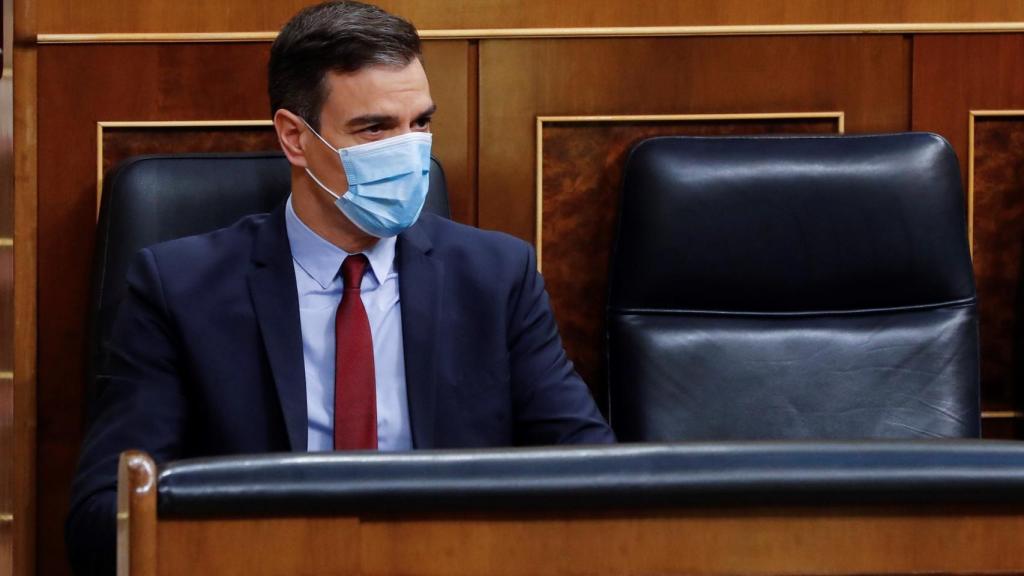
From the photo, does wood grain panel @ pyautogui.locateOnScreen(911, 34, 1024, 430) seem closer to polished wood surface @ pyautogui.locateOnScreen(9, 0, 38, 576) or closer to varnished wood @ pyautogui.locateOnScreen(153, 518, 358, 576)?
polished wood surface @ pyautogui.locateOnScreen(9, 0, 38, 576)

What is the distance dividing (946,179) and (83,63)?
1.26 m

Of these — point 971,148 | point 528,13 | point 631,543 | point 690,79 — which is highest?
point 528,13

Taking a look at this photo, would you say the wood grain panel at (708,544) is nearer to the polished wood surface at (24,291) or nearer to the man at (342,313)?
the man at (342,313)

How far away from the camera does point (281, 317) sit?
5.12ft

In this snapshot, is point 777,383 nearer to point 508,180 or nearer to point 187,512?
point 508,180

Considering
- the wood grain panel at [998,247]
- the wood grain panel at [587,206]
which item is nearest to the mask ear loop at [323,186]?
the wood grain panel at [587,206]

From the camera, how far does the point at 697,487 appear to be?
728mm

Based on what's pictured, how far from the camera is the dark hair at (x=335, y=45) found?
1.63m

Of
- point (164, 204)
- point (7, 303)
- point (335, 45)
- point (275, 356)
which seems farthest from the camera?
point (7, 303)

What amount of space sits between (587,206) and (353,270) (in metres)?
0.56

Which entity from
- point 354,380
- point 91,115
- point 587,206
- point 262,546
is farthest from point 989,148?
point 262,546

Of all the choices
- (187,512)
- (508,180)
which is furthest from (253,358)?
(187,512)

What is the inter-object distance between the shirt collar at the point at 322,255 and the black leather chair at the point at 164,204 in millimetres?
133

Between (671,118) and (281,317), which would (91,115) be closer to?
(281,317)
